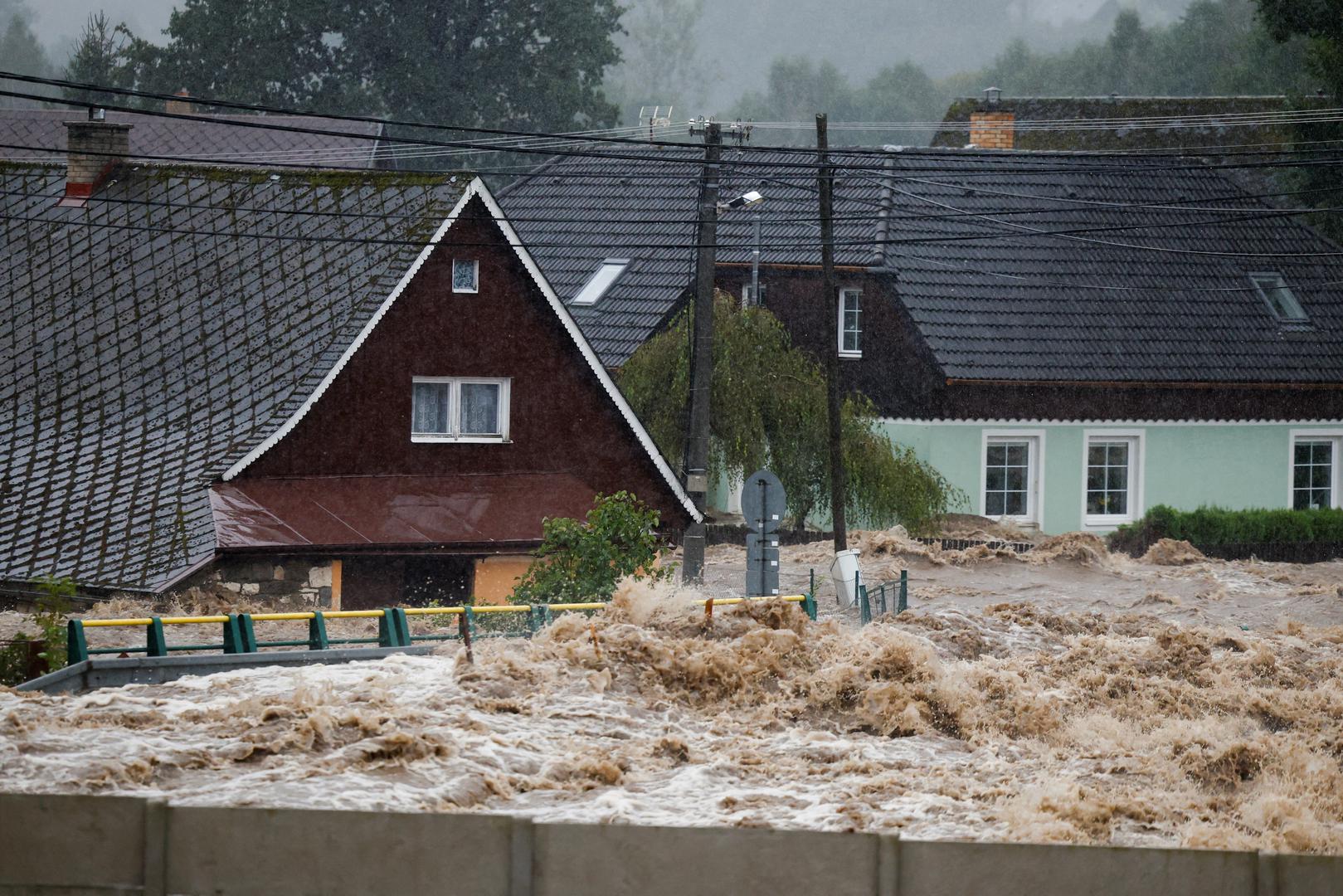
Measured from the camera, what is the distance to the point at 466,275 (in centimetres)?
2406

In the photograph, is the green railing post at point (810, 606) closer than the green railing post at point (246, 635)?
No

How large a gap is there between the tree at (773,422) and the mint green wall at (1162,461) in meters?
1.03

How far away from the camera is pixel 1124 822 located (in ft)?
41.3

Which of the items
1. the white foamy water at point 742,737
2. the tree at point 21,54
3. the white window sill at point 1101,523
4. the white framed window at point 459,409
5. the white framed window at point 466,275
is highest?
Result: the tree at point 21,54

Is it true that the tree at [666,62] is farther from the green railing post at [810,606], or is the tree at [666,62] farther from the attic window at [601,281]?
the green railing post at [810,606]

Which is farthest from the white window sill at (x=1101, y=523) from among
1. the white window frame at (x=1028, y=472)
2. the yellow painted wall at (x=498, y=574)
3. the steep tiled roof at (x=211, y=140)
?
the steep tiled roof at (x=211, y=140)

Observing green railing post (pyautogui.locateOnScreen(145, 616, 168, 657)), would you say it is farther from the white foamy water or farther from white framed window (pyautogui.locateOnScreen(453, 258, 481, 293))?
white framed window (pyautogui.locateOnScreen(453, 258, 481, 293))

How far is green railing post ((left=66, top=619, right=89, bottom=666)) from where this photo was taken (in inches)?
586

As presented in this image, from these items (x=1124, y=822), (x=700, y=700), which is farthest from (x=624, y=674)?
(x=1124, y=822)

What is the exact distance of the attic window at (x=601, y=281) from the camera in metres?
35.7

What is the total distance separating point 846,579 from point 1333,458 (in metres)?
16.4

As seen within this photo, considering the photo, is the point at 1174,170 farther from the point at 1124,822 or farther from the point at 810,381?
the point at 1124,822

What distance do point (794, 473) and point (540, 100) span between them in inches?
1181

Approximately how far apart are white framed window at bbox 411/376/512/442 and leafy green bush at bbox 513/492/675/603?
371 cm
